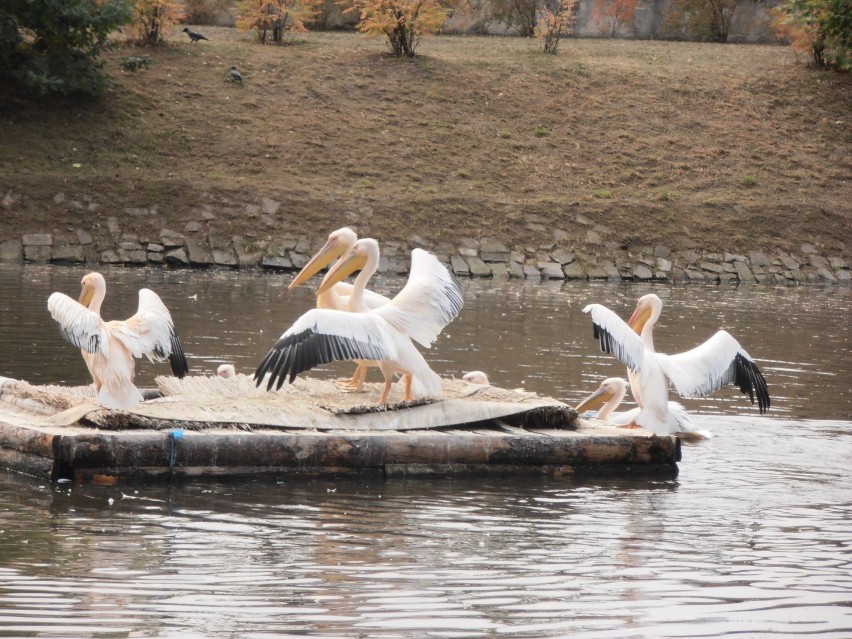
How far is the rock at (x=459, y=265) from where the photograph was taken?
21172 millimetres

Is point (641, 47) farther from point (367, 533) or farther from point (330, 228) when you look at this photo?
point (367, 533)

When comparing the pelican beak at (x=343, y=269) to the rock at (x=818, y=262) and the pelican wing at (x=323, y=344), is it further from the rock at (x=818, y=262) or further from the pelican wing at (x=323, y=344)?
the rock at (x=818, y=262)

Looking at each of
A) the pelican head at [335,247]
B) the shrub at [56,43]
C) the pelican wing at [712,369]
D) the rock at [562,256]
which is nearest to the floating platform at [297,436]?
the pelican wing at [712,369]

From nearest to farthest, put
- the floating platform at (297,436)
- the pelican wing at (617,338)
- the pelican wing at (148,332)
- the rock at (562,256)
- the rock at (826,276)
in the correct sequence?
the floating platform at (297,436) → the pelican wing at (148,332) → the pelican wing at (617,338) → the rock at (562,256) → the rock at (826,276)

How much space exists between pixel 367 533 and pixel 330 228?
1505cm

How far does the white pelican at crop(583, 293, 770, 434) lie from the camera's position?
341 inches

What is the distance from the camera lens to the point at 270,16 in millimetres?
27859

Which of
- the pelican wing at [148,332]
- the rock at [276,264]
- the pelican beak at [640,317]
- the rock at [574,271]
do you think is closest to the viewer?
the pelican wing at [148,332]

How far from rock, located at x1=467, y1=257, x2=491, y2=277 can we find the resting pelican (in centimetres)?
1217

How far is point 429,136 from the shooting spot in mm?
24875

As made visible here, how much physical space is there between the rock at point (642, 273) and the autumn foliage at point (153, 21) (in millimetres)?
10847

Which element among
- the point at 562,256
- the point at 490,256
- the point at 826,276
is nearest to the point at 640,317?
the point at 490,256

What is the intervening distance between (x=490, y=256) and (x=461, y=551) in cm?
1578

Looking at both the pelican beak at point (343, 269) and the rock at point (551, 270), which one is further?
the rock at point (551, 270)
